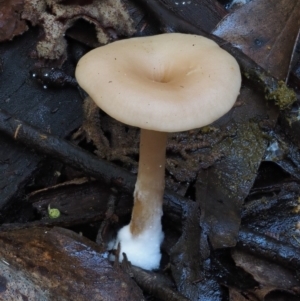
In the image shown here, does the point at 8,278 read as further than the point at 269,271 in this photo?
No

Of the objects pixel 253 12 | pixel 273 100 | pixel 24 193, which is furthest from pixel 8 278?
pixel 253 12

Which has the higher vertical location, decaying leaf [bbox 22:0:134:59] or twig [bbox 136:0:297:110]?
twig [bbox 136:0:297:110]

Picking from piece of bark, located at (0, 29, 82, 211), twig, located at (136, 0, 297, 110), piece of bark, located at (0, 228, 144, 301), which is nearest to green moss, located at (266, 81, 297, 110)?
twig, located at (136, 0, 297, 110)

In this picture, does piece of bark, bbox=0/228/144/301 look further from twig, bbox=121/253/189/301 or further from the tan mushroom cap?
the tan mushroom cap

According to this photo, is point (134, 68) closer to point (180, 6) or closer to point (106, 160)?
point (106, 160)

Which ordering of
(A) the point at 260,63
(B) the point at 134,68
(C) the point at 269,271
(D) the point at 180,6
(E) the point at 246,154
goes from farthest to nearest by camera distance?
1. (D) the point at 180,6
2. (A) the point at 260,63
3. (E) the point at 246,154
4. (C) the point at 269,271
5. (B) the point at 134,68

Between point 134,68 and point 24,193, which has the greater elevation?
point 134,68

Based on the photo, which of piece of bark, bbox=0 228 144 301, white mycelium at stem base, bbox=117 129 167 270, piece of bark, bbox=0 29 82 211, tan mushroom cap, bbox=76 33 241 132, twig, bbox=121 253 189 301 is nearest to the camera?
tan mushroom cap, bbox=76 33 241 132
